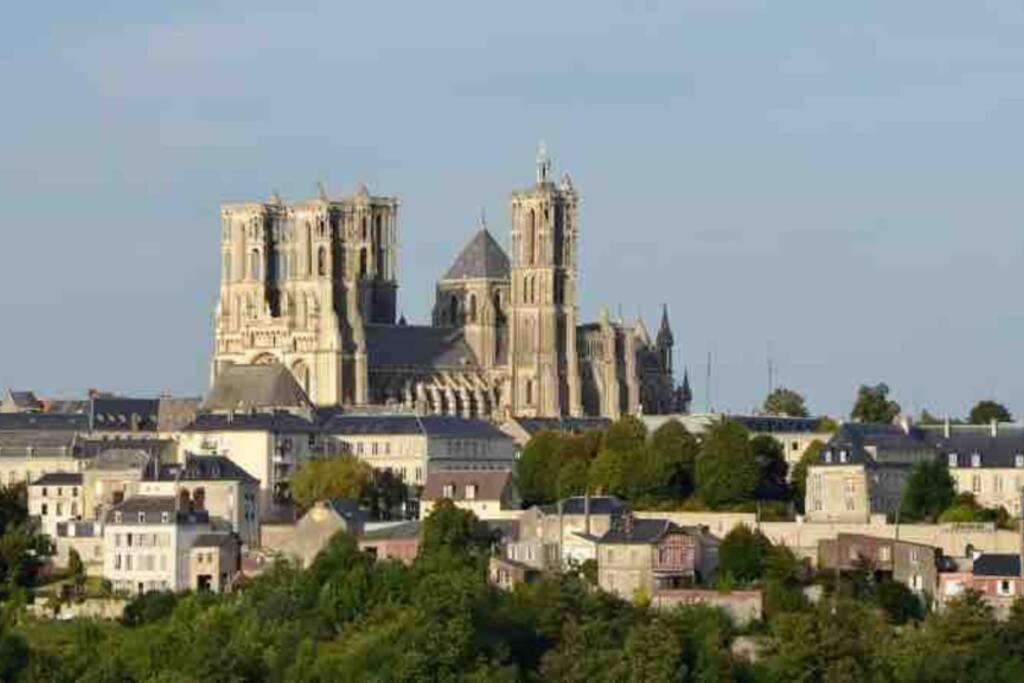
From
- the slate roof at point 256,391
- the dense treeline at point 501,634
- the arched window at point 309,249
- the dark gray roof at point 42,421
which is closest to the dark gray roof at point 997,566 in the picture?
the dense treeline at point 501,634

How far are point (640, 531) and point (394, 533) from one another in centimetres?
608

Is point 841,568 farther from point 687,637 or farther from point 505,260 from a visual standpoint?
point 505,260

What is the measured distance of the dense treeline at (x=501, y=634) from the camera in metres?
74.4

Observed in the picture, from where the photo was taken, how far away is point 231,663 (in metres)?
75.4

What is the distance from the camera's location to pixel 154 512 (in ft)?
282

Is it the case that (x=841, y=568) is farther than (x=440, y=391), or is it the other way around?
(x=440, y=391)

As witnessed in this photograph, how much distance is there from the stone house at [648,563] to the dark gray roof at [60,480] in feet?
52.5

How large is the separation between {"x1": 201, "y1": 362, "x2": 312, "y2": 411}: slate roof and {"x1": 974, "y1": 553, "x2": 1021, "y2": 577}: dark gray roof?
22848 millimetres

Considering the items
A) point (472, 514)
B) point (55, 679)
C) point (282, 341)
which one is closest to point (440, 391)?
point (282, 341)

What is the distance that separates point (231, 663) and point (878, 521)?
48.5 ft

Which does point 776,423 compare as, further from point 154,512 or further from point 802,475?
point 154,512

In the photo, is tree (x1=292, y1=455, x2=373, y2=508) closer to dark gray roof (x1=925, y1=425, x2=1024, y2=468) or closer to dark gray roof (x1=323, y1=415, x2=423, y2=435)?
dark gray roof (x1=323, y1=415, x2=423, y2=435)

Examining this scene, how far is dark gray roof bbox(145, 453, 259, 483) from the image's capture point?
89.6 metres

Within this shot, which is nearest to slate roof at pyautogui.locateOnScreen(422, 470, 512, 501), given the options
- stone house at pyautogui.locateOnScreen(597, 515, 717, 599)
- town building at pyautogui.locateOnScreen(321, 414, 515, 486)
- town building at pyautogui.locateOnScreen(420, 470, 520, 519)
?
town building at pyautogui.locateOnScreen(420, 470, 520, 519)
